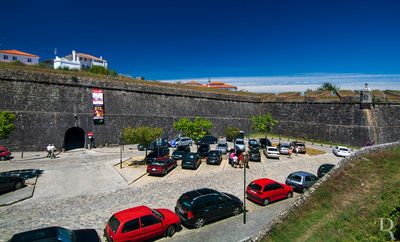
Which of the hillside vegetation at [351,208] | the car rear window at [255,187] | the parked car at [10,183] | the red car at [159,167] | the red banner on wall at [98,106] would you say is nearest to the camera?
the hillside vegetation at [351,208]

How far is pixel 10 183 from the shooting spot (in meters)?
15.6

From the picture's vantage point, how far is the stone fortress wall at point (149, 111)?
27594mm

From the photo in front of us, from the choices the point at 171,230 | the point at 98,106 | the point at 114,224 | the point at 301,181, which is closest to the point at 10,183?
the point at 114,224

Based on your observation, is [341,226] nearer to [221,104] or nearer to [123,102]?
[123,102]

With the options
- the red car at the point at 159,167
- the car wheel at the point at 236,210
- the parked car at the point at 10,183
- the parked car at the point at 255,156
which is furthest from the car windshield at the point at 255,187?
the parked car at the point at 10,183

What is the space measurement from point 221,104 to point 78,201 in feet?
115

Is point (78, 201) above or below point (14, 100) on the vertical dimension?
below

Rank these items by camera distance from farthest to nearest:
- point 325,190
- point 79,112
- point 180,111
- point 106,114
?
1. point 180,111
2. point 106,114
3. point 79,112
4. point 325,190

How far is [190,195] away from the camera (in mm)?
12742

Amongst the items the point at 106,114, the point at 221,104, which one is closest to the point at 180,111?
the point at 221,104

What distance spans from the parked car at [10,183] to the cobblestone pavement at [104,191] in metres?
1.38

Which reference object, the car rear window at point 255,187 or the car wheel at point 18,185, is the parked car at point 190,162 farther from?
the car wheel at point 18,185

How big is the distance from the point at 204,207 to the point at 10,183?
11975 mm

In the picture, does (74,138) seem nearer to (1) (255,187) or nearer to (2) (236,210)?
(1) (255,187)
